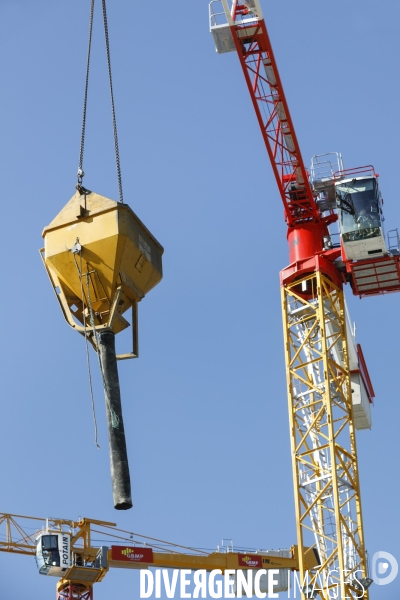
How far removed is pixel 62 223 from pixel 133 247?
122 cm

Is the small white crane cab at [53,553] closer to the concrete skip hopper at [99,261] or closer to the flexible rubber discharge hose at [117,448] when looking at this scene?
the concrete skip hopper at [99,261]

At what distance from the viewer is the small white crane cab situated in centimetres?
4981

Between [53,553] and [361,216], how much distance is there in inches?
742

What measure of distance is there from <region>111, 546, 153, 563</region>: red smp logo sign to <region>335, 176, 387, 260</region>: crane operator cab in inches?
671

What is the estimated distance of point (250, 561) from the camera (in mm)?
54562

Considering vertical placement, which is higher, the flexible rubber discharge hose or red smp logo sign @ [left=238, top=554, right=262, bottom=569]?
red smp logo sign @ [left=238, top=554, right=262, bottom=569]

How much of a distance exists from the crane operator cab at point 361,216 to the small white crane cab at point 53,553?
17.3 meters

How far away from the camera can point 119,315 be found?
697 inches

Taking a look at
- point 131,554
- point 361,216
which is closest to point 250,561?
point 131,554

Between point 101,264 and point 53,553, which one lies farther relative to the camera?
point 53,553

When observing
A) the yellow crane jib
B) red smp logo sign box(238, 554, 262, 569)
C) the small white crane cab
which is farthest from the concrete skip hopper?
red smp logo sign box(238, 554, 262, 569)

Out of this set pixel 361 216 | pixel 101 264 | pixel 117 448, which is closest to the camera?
pixel 117 448

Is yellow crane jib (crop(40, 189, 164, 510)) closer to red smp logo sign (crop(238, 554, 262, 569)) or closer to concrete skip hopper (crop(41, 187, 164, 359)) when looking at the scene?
concrete skip hopper (crop(41, 187, 164, 359))

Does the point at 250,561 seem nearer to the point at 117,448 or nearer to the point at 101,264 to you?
the point at 101,264
